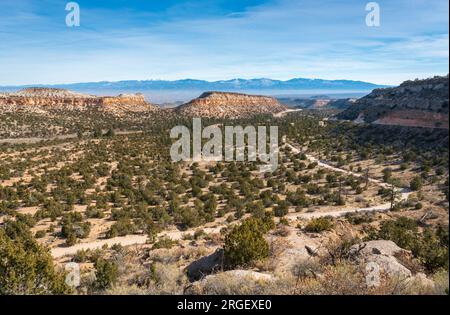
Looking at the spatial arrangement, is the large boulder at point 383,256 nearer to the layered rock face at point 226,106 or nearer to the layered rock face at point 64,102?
the layered rock face at point 64,102

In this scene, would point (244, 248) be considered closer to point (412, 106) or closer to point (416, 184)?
point (416, 184)

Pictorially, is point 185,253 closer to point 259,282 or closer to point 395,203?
point 259,282

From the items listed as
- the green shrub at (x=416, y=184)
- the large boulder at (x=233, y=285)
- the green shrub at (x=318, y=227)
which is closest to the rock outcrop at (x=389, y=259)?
the large boulder at (x=233, y=285)

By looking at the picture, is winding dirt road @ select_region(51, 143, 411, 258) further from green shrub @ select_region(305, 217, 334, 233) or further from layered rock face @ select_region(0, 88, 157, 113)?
layered rock face @ select_region(0, 88, 157, 113)

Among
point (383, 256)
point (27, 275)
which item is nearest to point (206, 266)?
point (27, 275)

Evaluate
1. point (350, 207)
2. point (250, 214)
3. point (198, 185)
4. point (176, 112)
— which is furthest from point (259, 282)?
point (176, 112)

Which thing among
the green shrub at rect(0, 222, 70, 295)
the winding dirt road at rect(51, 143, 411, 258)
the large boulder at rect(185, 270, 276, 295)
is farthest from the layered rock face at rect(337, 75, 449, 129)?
the green shrub at rect(0, 222, 70, 295)
